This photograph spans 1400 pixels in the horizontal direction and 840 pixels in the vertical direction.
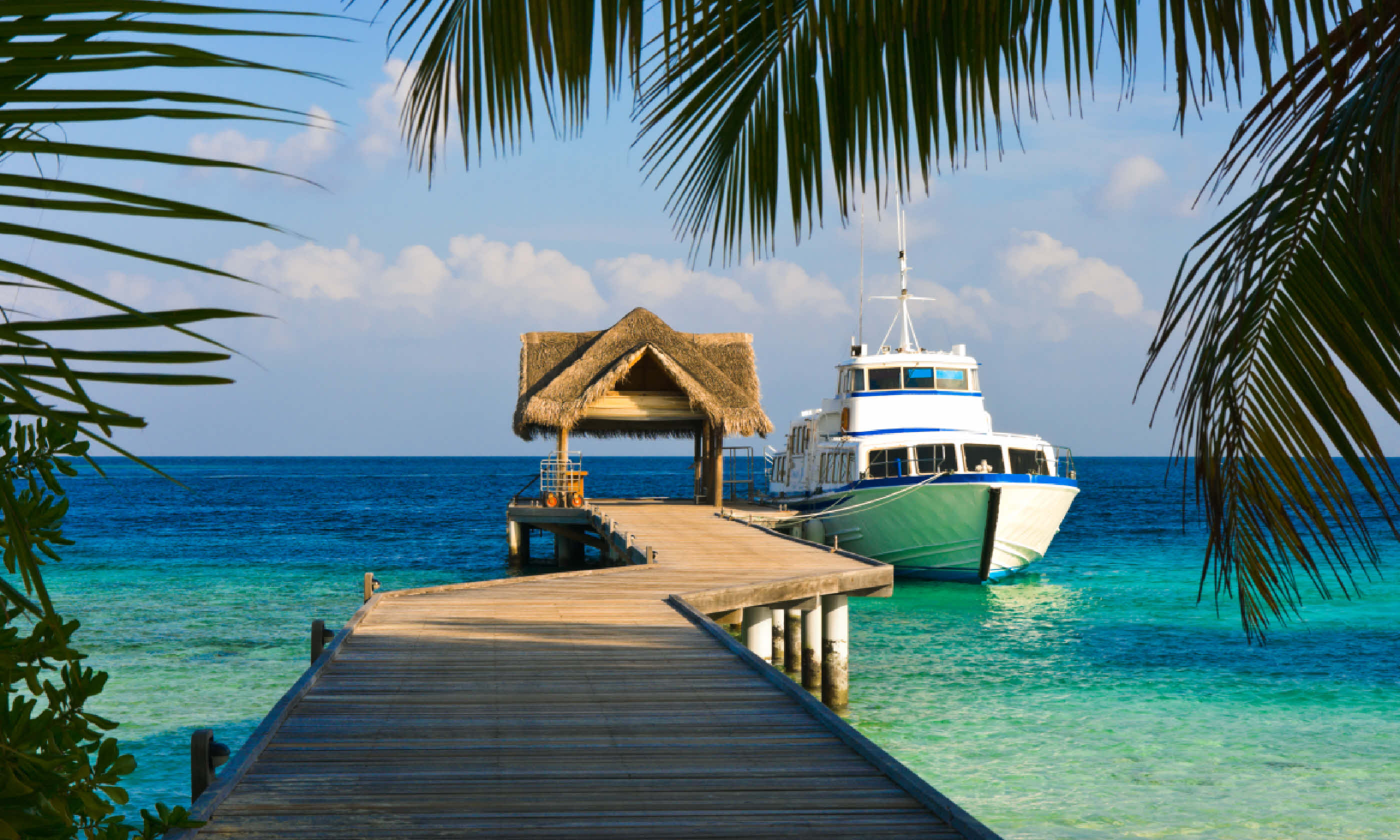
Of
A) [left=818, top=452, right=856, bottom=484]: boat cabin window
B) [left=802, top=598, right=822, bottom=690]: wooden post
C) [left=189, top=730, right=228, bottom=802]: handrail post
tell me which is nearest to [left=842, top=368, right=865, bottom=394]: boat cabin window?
[left=818, top=452, right=856, bottom=484]: boat cabin window

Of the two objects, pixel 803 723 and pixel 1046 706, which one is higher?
pixel 803 723

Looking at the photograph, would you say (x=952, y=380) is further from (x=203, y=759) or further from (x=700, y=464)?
(x=203, y=759)

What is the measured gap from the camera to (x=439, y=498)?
7794 cm

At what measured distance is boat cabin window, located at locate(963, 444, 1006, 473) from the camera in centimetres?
2286

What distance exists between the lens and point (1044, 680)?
15594 mm

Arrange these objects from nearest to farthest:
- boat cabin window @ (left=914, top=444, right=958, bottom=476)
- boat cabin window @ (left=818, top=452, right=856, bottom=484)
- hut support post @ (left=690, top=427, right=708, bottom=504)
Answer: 1. boat cabin window @ (left=914, top=444, right=958, bottom=476)
2. boat cabin window @ (left=818, top=452, right=856, bottom=484)
3. hut support post @ (left=690, top=427, right=708, bottom=504)

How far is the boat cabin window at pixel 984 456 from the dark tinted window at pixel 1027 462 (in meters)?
0.57

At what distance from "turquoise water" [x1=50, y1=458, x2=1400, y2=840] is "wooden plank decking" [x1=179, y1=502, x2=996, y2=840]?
1.53 meters

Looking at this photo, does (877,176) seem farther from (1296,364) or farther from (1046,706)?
(1046,706)

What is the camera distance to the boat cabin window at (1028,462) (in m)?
23.5

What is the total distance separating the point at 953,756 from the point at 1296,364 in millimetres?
9157

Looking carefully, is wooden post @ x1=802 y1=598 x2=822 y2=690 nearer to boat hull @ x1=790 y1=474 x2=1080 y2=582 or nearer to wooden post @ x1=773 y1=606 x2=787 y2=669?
wooden post @ x1=773 y1=606 x2=787 y2=669

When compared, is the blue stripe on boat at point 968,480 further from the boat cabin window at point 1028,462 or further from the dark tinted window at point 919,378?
the dark tinted window at point 919,378

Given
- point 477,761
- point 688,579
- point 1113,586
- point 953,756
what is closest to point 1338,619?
point 1113,586
